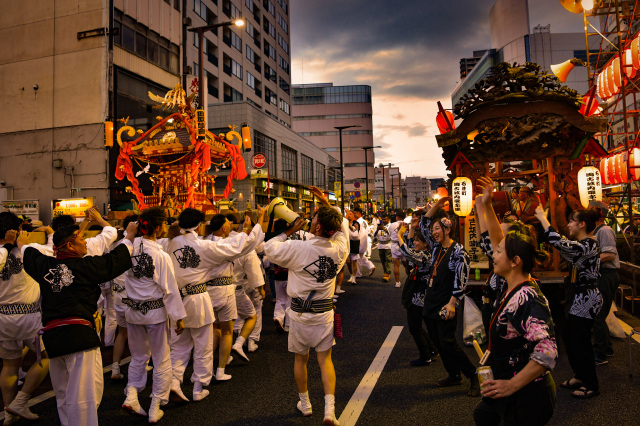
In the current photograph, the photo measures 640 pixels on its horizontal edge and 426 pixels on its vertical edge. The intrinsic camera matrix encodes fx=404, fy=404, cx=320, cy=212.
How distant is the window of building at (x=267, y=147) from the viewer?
32281 millimetres

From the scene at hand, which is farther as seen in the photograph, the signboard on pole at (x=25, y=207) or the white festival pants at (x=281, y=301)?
the signboard on pole at (x=25, y=207)

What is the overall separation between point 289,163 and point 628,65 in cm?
3196

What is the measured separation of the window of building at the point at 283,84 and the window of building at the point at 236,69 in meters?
10.8

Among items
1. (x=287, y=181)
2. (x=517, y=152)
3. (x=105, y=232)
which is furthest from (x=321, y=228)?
(x=287, y=181)

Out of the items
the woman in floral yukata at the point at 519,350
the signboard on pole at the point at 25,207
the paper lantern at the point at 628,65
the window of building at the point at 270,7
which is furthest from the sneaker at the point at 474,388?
the window of building at the point at 270,7

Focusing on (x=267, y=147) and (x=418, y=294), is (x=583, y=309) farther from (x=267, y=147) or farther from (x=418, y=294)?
(x=267, y=147)

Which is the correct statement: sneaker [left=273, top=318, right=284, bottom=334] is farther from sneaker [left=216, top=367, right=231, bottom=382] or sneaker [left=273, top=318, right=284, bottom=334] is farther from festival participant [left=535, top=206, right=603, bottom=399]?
festival participant [left=535, top=206, right=603, bottom=399]

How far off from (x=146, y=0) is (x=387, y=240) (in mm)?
18858

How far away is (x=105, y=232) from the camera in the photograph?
4.55 m

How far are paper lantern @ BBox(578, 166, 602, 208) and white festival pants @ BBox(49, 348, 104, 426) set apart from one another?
281 inches

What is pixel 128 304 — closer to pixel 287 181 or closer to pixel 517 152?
pixel 517 152

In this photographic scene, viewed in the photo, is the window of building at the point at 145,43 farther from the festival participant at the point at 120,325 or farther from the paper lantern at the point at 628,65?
the paper lantern at the point at 628,65

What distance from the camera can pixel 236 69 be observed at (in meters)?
37.6

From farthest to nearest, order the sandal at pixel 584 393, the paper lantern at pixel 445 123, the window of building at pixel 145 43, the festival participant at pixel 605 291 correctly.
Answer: the window of building at pixel 145 43, the paper lantern at pixel 445 123, the festival participant at pixel 605 291, the sandal at pixel 584 393
